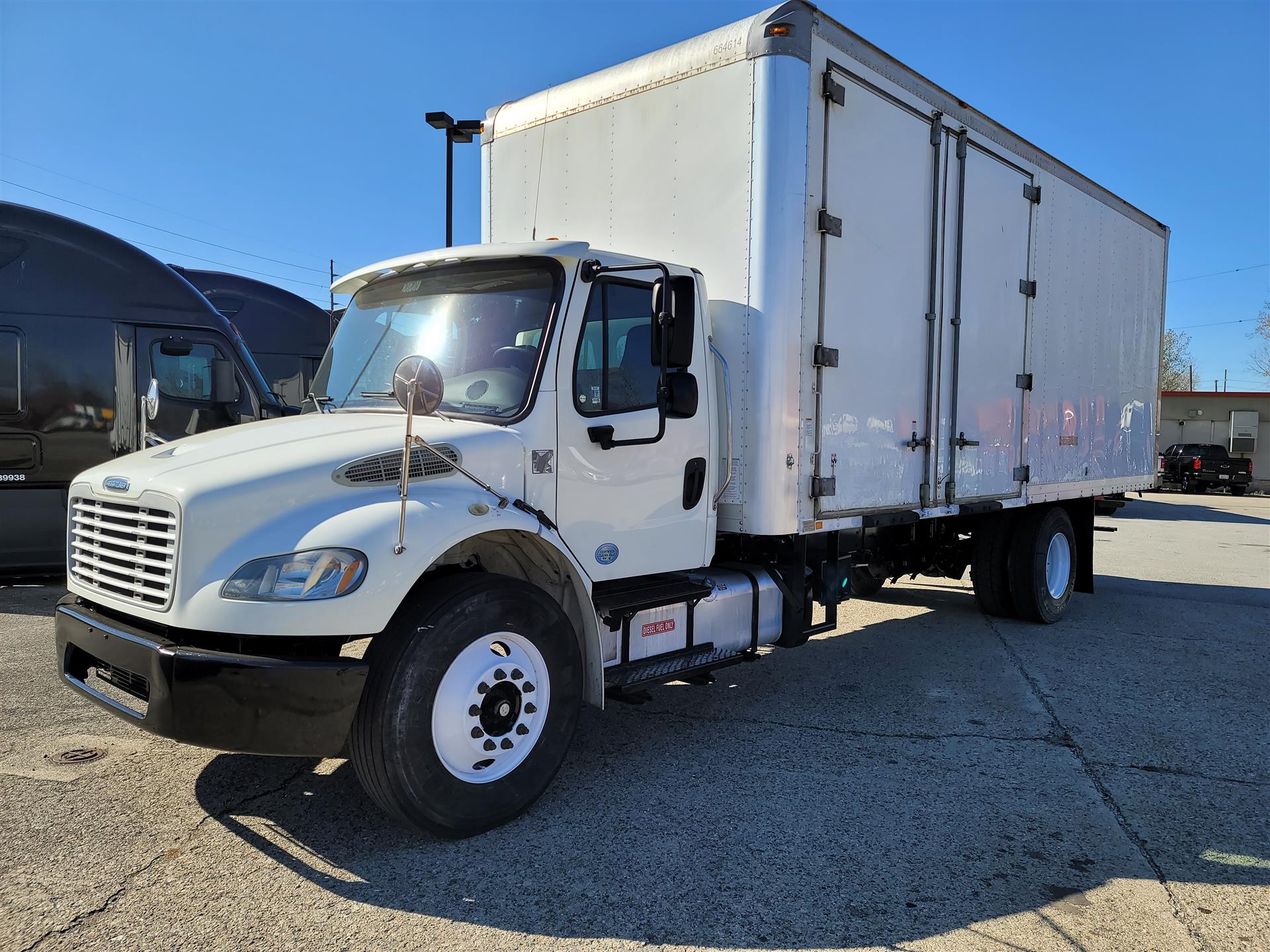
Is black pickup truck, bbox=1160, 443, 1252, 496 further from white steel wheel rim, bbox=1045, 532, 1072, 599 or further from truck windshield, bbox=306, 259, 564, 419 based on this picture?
truck windshield, bbox=306, 259, 564, 419

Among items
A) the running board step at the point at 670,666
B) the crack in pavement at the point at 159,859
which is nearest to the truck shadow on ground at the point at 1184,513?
the running board step at the point at 670,666

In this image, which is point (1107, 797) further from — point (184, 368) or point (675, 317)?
point (184, 368)

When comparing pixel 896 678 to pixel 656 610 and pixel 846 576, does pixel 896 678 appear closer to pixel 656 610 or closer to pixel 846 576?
pixel 846 576

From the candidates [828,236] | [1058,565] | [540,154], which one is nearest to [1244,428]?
[1058,565]

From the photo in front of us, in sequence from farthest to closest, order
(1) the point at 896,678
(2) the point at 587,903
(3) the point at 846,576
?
(1) the point at 896,678, (3) the point at 846,576, (2) the point at 587,903

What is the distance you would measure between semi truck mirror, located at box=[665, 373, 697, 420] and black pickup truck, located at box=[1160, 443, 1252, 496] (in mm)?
33026

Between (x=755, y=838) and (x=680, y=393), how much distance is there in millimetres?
2092

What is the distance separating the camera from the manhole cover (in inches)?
175

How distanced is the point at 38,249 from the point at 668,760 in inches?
275

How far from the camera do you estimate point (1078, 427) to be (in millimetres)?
8570

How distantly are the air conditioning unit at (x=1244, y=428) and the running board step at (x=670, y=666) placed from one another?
130 ft

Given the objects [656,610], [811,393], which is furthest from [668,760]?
[811,393]

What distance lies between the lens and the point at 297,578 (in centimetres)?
328

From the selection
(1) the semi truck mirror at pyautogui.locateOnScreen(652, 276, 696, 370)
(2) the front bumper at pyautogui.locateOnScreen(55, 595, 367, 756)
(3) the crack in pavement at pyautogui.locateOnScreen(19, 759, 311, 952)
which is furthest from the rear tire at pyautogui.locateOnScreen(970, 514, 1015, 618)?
(2) the front bumper at pyautogui.locateOnScreen(55, 595, 367, 756)
